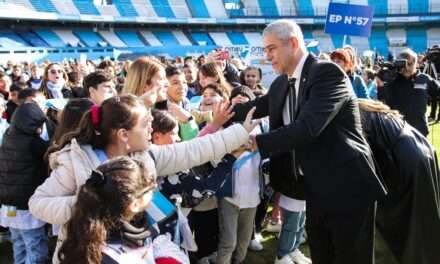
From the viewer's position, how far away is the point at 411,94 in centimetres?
582

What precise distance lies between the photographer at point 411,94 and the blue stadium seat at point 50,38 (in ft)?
104

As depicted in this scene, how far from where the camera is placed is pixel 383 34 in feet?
138

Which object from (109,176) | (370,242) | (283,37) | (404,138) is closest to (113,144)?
(109,176)

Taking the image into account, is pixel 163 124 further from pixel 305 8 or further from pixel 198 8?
pixel 305 8

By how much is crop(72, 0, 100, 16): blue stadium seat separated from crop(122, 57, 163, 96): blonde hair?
34.7 m

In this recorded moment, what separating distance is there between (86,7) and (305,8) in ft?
63.8

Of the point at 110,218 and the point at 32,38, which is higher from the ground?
the point at 110,218

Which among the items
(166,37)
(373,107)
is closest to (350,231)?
(373,107)

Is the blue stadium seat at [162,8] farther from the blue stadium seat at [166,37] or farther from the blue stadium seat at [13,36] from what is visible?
the blue stadium seat at [13,36]

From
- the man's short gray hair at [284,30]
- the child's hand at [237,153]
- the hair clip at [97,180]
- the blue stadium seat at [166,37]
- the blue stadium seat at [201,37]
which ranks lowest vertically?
the blue stadium seat at [201,37]

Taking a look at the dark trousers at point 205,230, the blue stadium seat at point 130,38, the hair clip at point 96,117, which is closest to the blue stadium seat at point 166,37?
the blue stadium seat at point 130,38

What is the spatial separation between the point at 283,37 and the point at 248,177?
3.98 feet

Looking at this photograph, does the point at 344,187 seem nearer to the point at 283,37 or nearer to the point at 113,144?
the point at 283,37

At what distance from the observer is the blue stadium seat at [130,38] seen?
3812 cm
